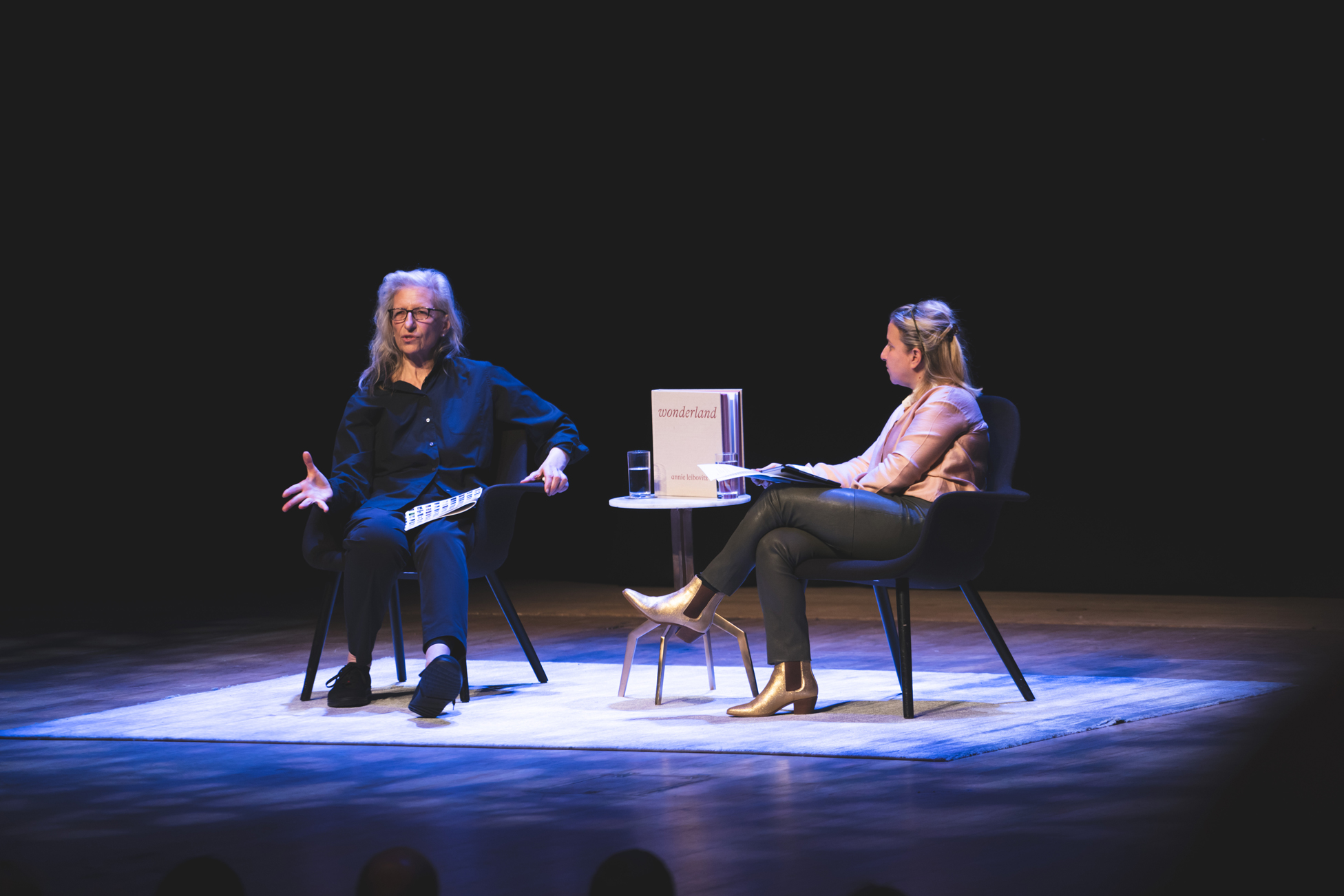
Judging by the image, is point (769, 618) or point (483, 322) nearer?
point (769, 618)

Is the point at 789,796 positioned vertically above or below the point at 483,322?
below

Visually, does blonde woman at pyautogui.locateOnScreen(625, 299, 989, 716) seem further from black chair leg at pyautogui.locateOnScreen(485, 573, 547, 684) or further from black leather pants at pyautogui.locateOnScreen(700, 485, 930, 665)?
black chair leg at pyautogui.locateOnScreen(485, 573, 547, 684)

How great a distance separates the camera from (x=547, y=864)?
2.81 meters

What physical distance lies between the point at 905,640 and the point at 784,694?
1.06 ft

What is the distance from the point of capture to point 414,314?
4941 millimetres

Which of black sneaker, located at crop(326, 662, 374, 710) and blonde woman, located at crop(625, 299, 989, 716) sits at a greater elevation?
blonde woman, located at crop(625, 299, 989, 716)

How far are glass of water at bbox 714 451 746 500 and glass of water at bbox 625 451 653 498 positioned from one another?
0.22 metres

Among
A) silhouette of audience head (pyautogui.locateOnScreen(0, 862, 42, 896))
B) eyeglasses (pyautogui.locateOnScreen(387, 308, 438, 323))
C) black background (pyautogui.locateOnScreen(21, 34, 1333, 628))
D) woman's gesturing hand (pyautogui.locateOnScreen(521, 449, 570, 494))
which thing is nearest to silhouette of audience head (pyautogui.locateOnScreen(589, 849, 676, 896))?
silhouette of audience head (pyautogui.locateOnScreen(0, 862, 42, 896))

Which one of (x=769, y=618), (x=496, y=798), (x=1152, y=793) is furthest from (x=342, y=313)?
(x=1152, y=793)

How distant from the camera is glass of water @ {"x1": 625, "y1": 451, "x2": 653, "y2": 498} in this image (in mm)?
4812

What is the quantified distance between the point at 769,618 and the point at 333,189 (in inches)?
174

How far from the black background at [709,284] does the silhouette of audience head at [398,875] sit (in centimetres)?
422

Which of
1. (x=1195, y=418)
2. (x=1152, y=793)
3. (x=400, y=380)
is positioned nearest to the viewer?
(x=1152, y=793)

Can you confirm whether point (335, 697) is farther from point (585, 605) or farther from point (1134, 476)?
point (1134, 476)
